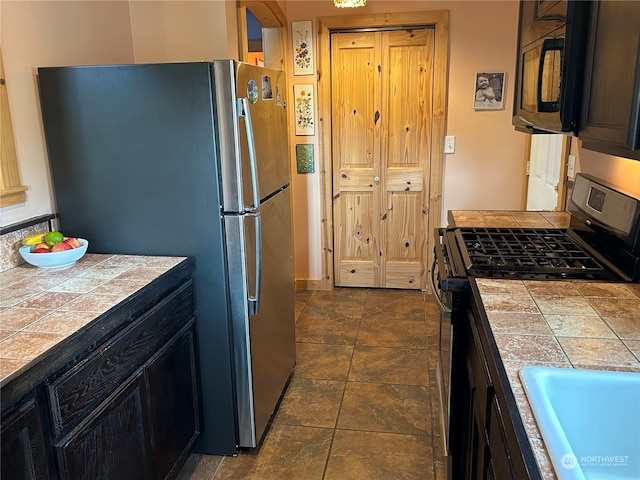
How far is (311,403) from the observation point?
2705mm

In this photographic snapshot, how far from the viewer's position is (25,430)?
123 centimetres

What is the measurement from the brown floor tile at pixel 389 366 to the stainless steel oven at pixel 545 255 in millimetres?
818

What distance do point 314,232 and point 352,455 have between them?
223cm

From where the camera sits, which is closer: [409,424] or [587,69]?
[587,69]

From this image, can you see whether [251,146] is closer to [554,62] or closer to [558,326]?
[554,62]

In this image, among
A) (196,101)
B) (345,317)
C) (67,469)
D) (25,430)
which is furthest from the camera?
(345,317)

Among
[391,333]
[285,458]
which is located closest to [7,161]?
[285,458]

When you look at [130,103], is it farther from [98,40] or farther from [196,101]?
[98,40]

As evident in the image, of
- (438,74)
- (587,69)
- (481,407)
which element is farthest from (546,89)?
(438,74)

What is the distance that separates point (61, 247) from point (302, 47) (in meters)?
2.62

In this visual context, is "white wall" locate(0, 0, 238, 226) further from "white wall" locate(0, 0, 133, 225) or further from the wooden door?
the wooden door

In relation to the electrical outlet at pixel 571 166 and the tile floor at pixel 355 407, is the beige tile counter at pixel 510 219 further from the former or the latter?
the tile floor at pixel 355 407

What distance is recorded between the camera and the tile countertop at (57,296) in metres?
1.32

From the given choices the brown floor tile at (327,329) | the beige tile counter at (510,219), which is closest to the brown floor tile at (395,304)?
the brown floor tile at (327,329)
